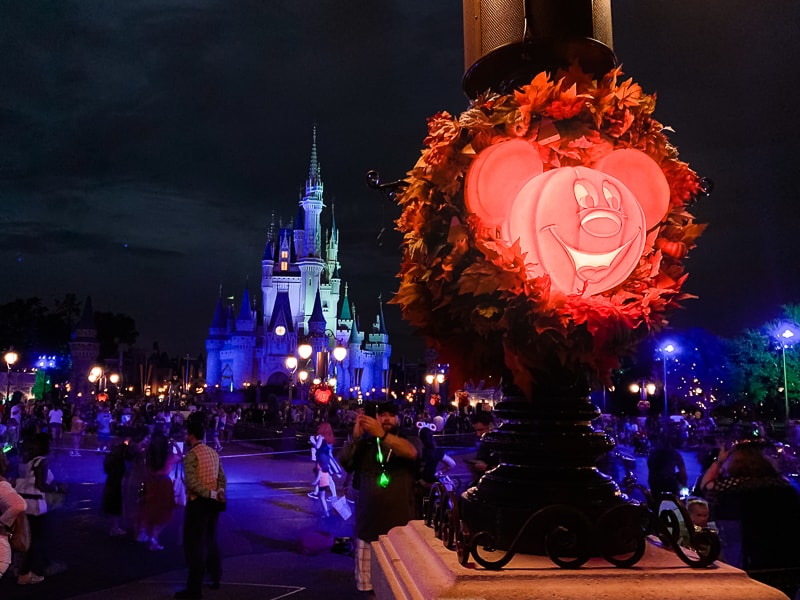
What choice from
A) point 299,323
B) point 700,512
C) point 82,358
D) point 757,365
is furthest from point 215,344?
point 700,512

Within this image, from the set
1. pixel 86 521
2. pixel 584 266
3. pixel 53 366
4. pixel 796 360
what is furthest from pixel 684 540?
pixel 53 366

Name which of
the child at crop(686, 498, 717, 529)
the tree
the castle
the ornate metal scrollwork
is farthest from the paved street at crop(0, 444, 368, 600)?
the castle

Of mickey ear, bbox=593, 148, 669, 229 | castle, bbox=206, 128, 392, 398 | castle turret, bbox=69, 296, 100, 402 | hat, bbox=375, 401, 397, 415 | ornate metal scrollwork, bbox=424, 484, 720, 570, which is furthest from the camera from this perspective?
castle, bbox=206, 128, 392, 398

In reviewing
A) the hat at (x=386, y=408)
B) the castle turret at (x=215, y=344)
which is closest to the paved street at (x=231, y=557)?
the hat at (x=386, y=408)

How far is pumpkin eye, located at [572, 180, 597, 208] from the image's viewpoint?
197cm

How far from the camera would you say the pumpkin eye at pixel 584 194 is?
197 centimetres

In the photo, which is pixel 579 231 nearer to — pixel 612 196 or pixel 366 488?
pixel 612 196

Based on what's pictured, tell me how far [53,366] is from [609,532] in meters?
87.0

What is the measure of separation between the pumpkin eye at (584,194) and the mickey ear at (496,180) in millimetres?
134

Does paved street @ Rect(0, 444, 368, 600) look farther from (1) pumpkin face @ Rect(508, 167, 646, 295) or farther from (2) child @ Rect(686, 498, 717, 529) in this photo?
(1) pumpkin face @ Rect(508, 167, 646, 295)

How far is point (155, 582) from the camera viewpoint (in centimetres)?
798

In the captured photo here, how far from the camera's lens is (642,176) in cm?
211

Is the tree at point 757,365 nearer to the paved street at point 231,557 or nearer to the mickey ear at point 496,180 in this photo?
the paved street at point 231,557

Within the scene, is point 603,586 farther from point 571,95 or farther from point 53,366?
point 53,366
